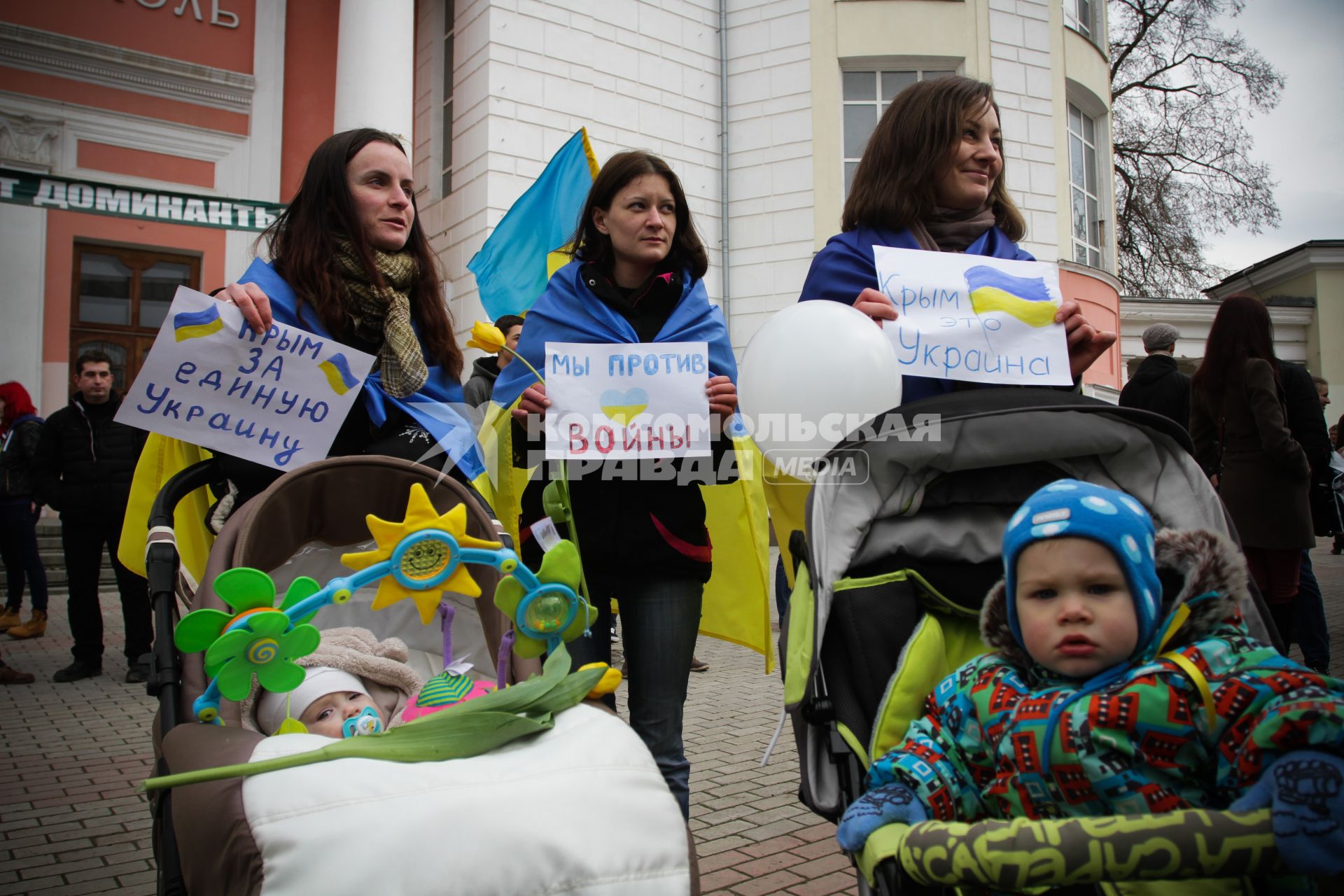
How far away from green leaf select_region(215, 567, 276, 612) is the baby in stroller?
1099mm

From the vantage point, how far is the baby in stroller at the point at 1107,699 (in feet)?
4.79

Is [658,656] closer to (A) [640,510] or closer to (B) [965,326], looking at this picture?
(A) [640,510]

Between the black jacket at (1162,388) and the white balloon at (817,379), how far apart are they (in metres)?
4.24

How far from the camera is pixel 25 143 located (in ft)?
34.9

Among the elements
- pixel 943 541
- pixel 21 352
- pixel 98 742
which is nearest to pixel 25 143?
pixel 21 352

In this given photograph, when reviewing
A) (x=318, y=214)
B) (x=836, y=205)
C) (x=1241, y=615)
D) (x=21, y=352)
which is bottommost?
(x=1241, y=615)

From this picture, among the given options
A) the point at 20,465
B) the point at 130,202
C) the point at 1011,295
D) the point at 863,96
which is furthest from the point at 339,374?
the point at 863,96

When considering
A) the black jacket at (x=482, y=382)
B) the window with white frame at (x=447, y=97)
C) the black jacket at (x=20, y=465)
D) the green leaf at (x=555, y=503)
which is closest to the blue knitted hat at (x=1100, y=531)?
the green leaf at (x=555, y=503)

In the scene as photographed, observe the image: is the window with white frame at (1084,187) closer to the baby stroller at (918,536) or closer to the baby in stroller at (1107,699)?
the baby stroller at (918,536)

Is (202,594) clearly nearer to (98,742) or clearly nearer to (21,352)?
(98,742)

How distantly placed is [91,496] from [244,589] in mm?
5097

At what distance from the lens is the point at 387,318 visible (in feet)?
8.68

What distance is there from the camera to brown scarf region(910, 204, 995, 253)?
263cm

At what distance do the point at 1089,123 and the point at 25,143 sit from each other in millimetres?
13385
